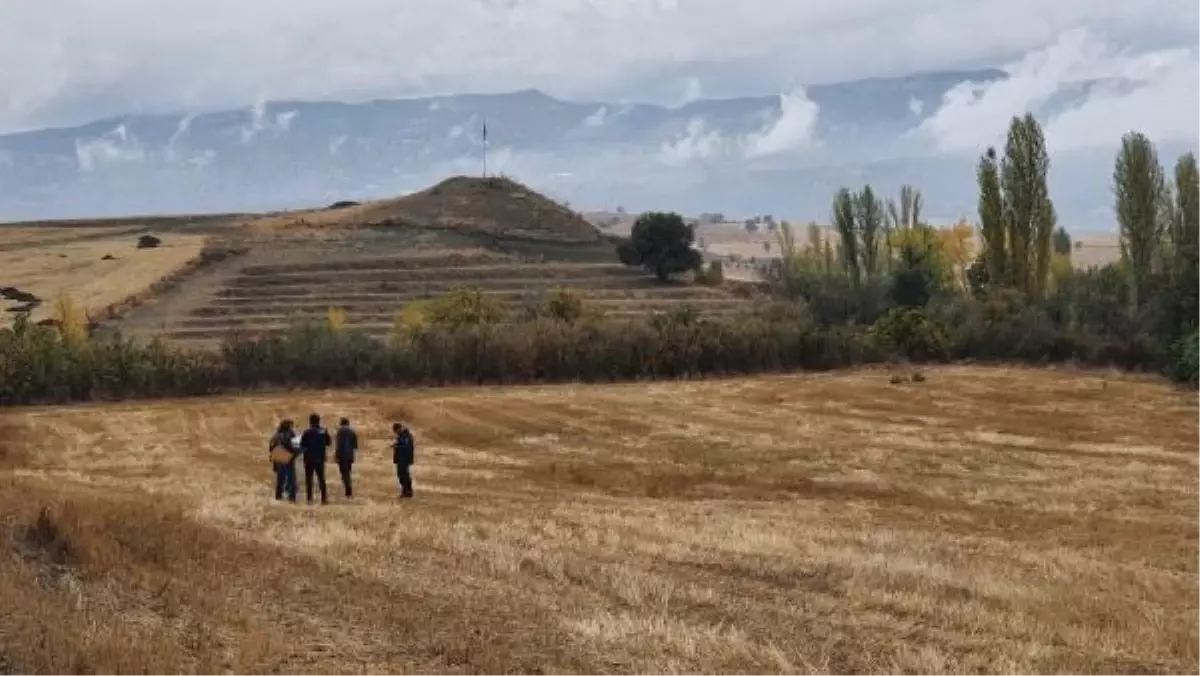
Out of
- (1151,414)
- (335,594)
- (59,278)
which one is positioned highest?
(59,278)

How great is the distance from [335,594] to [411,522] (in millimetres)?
7343

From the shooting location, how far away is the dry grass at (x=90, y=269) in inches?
4230

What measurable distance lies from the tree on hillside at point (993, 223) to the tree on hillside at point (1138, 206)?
23.7ft

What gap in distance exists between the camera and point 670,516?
24672mm

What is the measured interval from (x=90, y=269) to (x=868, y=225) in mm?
74034

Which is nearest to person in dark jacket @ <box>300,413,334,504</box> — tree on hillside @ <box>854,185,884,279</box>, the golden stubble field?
the golden stubble field

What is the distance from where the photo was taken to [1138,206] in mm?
78188

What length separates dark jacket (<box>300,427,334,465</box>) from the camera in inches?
1051

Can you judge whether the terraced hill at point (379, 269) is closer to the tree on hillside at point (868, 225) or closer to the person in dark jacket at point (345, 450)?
the tree on hillside at point (868, 225)

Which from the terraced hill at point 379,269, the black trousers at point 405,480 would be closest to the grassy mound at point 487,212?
the terraced hill at point 379,269

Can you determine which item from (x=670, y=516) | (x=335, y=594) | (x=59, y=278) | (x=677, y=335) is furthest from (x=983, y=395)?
(x=59, y=278)

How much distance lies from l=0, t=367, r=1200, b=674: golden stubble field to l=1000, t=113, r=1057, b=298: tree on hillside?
133ft

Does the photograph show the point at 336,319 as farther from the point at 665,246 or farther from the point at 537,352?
the point at 665,246

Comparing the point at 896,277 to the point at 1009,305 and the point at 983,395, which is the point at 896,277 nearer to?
the point at 1009,305
